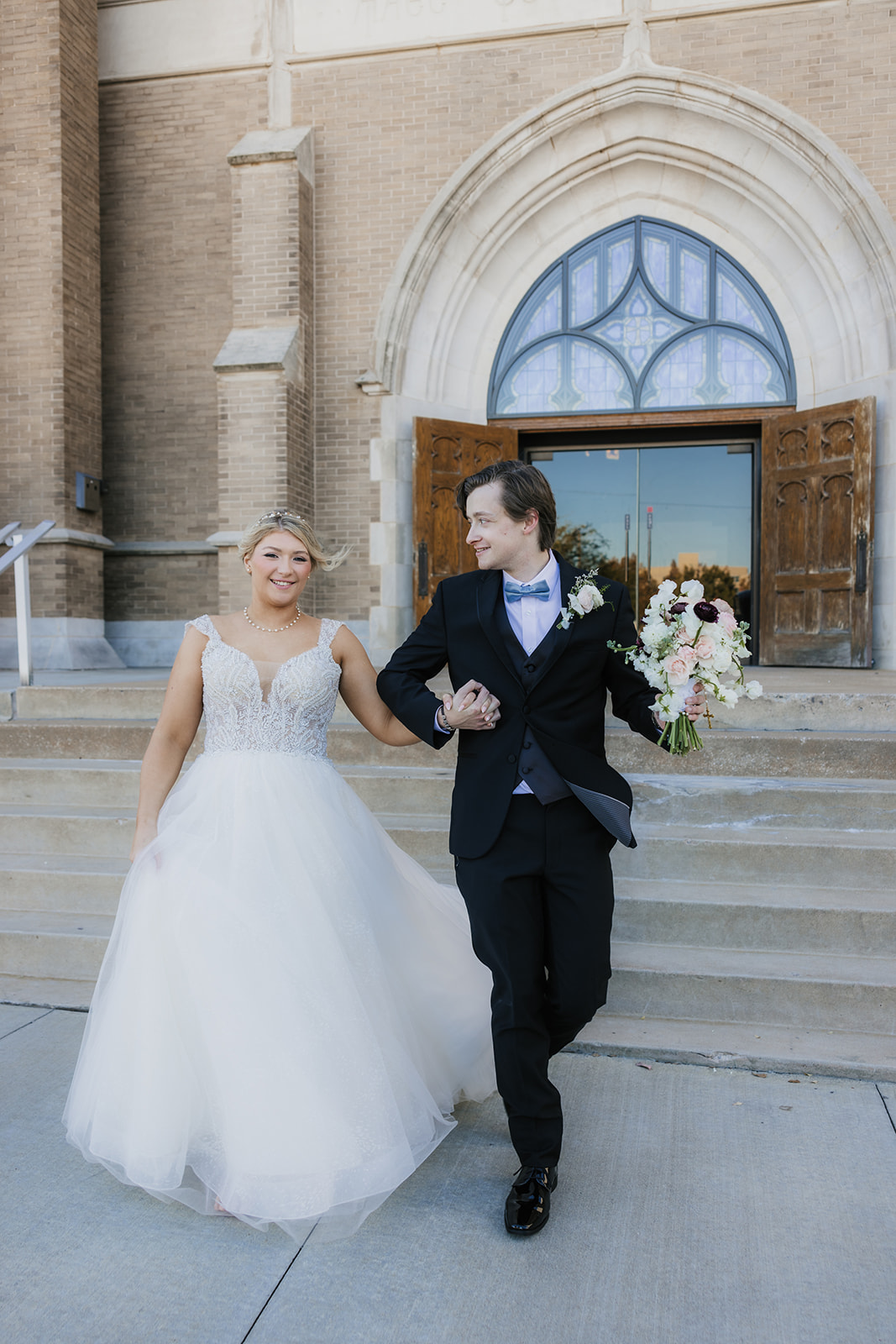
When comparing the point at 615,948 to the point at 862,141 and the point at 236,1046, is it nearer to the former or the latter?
the point at 236,1046

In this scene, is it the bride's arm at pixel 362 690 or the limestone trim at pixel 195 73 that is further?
the limestone trim at pixel 195 73

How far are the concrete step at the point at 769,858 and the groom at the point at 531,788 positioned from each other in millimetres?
1903

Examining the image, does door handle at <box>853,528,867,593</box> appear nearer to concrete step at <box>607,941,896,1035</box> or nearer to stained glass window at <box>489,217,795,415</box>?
stained glass window at <box>489,217,795,415</box>

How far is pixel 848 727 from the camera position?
5.84 m

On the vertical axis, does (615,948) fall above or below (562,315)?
below

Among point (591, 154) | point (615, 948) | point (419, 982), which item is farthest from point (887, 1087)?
point (591, 154)

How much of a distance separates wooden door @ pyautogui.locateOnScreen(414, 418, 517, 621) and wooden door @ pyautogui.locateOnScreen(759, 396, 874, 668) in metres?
2.98

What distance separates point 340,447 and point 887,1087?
8.66m

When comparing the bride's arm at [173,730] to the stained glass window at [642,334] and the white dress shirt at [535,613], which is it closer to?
the white dress shirt at [535,613]

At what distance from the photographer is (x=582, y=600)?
261 centimetres

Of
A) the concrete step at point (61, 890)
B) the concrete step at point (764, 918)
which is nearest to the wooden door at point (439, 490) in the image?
the concrete step at point (61, 890)

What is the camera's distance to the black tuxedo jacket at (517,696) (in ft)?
8.76

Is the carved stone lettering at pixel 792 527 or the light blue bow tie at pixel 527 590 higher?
the carved stone lettering at pixel 792 527

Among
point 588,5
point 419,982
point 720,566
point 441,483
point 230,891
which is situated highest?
point 588,5
